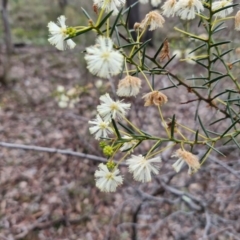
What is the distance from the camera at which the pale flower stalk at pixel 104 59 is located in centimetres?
48

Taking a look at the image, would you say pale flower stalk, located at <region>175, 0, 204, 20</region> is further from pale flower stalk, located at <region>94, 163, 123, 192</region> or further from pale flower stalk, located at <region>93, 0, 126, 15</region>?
pale flower stalk, located at <region>94, 163, 123, 192</region>

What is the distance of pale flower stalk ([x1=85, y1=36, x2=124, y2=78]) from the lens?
48cm

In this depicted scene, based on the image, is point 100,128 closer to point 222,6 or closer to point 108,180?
point 108,180

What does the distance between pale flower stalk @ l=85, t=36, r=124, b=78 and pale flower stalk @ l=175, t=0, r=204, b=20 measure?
0.19 metres

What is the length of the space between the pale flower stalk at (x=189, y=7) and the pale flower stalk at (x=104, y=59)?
0.19 metres

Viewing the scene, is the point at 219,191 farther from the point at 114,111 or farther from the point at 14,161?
the point at 114,111

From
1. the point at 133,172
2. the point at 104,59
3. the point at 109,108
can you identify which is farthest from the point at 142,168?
the point at 104,59

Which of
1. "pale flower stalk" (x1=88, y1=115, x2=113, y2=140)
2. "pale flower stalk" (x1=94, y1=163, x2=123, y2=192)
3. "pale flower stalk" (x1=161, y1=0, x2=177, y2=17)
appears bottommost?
"pale flower stalk" (x1=94, y1=163, x2=123, y2=192)

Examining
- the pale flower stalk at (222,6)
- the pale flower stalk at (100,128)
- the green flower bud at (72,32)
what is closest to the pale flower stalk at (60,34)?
the green flower bud at (72,32)

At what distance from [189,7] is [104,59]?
0.22m

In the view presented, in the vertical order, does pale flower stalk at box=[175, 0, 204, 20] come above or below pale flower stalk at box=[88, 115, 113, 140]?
above

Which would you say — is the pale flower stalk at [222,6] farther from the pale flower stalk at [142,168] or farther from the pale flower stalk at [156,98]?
the pale flower stalk at [142,168]

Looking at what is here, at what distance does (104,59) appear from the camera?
48cm

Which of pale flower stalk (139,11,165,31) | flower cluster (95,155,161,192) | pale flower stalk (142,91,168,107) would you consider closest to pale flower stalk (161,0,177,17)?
pale flower stalk (139,11,165,31)
